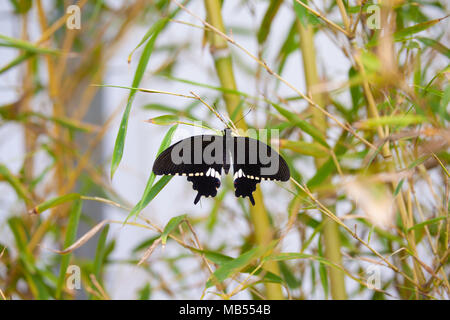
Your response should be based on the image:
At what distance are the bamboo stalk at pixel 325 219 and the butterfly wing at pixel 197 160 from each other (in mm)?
189

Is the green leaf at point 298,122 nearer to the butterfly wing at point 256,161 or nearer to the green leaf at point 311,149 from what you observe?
the green leaf at point 311,149

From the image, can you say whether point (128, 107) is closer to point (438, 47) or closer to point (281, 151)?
point (281, 151)

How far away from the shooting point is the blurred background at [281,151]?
335 mm

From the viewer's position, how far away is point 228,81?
433 mm

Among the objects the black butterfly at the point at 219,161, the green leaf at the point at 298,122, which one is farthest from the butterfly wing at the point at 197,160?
the green leaf at the point at 298,122

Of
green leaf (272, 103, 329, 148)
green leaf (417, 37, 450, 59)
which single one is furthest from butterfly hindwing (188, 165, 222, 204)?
green leaf (417, 37, 450, 59)

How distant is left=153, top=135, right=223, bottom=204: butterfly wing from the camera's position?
281 mm

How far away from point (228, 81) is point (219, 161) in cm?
17

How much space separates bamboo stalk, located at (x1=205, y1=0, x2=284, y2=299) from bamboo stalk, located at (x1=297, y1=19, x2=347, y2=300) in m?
0.06

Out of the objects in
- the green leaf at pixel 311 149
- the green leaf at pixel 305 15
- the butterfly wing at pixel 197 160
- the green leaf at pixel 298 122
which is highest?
the green leaf at pixel 305 15

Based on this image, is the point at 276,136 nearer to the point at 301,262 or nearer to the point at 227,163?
the point at 227,163

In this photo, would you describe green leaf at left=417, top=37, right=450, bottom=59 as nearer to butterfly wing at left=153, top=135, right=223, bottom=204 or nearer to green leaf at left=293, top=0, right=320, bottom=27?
green leaf at left=293, top=0, right=320, bottom=27

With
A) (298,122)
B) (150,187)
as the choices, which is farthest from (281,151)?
(150,187)
